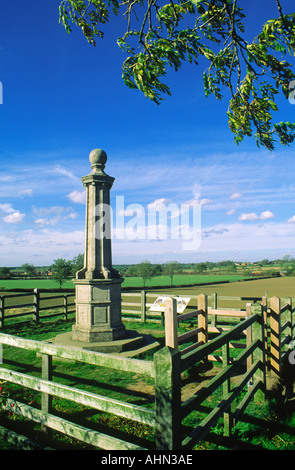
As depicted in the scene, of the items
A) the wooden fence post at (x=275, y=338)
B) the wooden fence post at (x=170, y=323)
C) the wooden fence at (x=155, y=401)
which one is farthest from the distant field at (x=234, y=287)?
the wooden fence at (x=155, y=401)

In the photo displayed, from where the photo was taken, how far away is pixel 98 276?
325 inches

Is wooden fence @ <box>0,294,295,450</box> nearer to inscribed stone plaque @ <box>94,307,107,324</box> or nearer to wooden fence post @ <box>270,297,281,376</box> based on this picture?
wooden fence post @ <box>270,297,281,376</box>

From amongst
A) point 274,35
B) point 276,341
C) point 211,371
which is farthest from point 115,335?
point 274,35

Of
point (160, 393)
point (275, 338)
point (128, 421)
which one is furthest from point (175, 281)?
point (160, 393)

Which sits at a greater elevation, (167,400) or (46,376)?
(167,400)

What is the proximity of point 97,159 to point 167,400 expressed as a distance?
7.82 metres

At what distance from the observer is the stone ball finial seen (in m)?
8.77

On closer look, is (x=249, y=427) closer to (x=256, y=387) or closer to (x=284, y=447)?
(x=284, y=447)

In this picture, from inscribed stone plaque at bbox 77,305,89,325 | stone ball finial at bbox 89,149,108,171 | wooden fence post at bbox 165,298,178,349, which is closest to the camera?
wooden fence post at bbox 165,298,178,349

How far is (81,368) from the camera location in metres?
6.93

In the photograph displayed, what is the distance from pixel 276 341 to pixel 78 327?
18.0ft

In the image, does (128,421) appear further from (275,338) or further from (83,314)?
(83,314)

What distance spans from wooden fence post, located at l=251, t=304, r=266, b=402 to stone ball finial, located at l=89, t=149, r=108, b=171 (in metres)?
6.31

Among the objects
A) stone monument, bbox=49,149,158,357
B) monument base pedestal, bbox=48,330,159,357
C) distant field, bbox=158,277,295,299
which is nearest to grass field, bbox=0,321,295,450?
monument base pedestal, bbox=48,330,159,357
